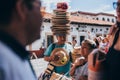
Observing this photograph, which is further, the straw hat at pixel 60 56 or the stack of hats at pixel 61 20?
the stack of hats at pixel 61 20

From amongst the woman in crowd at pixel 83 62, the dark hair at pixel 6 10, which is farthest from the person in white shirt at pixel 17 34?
the woman in crowd at pixel 83 62

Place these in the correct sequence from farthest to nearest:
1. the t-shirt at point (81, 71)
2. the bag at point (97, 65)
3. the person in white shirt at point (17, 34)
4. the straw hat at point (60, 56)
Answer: the straw hat at point (60, 56), the t-shirt at point (81, 71), the bag at point (97, 65), the person in white shirt at point (17, 34)

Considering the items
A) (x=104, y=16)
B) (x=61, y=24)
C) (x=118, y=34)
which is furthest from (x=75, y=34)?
(x=118, y=34)

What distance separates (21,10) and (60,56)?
11.4ft

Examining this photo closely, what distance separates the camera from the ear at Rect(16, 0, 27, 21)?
120 cm

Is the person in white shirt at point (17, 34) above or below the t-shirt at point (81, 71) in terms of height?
above

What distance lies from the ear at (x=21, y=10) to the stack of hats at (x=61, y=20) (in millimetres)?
3532

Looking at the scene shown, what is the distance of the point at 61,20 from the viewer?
483 cm

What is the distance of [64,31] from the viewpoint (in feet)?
15.8

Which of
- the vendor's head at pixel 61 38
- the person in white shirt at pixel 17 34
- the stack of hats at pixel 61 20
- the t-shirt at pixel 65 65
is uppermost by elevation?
the person in white shirt at pixel 17 34

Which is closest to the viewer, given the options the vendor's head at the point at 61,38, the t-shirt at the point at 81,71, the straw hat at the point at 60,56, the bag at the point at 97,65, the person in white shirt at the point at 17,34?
the person in white shirt at the point at 17,34

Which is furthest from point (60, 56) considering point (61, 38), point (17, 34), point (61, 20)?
point (17, 34)

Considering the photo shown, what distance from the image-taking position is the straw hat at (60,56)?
15.3 feet

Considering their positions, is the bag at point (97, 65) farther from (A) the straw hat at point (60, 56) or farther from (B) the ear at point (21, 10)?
(A) the straw hat at point (60, 56)
